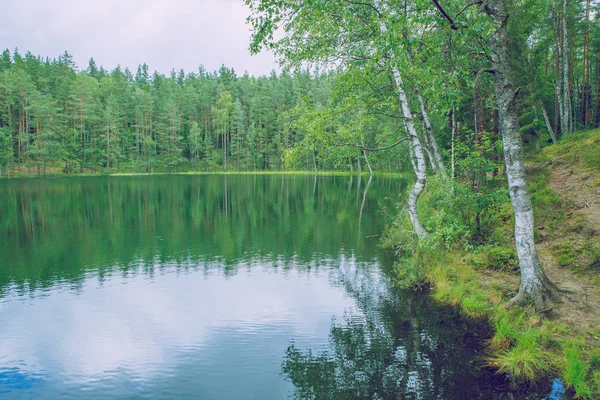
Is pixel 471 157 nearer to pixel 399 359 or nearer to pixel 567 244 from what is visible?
pixel 567 244

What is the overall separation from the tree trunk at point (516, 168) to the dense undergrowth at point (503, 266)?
613mm

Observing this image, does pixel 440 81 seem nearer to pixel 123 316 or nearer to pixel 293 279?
pixel 293 279

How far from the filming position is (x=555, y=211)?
1537cm

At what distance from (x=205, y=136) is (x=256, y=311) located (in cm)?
9731

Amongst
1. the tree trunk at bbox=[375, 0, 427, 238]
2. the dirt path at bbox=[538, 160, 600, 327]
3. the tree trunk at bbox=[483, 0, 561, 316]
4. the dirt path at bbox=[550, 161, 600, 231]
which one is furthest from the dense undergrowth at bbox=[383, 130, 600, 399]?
the tree trunk at bbox=[483, 0, 561, 316]

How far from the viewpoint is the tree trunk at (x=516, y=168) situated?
9.27m

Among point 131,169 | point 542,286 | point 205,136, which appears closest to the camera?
point 542,286

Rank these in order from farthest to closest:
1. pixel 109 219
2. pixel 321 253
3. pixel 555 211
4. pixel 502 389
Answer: pixel 109 219 < pixel 321 253 < pixel 555 211 < pixel 502 389

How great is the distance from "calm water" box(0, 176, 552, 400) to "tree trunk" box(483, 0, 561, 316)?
6.32 feet

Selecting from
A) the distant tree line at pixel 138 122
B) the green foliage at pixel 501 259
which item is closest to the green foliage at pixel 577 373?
the green foliage at pixel 501 259

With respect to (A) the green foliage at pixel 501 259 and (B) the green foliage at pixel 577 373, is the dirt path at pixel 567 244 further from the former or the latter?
(B) the green foliage at pixel 577 373

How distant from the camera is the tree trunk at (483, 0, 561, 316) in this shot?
9.27m

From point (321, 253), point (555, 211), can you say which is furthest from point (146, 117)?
point (555, 211)

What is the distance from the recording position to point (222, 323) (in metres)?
11.8
